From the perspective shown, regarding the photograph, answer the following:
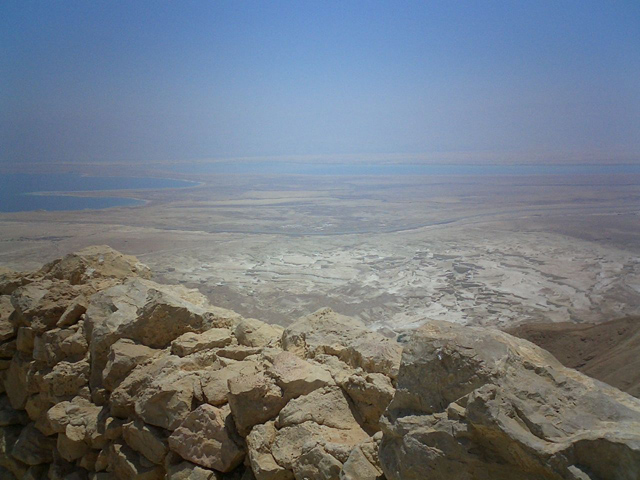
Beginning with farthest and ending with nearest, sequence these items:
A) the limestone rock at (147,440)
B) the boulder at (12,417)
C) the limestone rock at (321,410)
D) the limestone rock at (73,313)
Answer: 1. the boulder at (12,417)
2. the limestone rock at (73,313)
3. the limestone rock at (147,440)
4. the limestone rock at (321,410)

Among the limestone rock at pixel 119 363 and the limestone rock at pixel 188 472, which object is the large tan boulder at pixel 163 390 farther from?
the limestone rock at pixel 188 472

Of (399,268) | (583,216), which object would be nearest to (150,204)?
(399,268)

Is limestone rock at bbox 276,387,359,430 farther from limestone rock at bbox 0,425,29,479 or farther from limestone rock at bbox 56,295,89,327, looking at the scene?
limestone rock at bbox 0,425,29,479

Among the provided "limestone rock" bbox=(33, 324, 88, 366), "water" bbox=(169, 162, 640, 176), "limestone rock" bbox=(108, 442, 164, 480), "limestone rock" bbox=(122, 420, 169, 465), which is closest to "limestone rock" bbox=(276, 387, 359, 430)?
"limestone rock" bbox=(122, 420, 169, 465)

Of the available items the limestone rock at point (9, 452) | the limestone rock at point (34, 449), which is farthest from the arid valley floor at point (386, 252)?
the limestone rock at point (34, 449)

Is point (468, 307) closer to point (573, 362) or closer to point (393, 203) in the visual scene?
point (573, 362)

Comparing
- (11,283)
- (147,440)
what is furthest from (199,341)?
(11,283)

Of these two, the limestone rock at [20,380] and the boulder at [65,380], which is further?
the limestone rock at [20,380]
